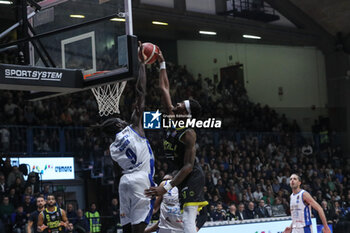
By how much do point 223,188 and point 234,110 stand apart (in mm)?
7241

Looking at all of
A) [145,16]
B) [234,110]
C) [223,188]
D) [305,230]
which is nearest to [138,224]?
[305,230]

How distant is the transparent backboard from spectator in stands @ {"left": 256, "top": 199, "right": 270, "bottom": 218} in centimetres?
1113

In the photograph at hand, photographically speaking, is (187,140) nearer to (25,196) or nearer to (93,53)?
(93,53)

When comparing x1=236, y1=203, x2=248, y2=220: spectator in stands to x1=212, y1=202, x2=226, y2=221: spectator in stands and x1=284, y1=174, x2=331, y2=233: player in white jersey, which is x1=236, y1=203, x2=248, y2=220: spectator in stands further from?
x1=284, y1=174, x2=331, y2=233: player in white jersey

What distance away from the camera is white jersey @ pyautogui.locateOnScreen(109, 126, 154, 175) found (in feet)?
24.2

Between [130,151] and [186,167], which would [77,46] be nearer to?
[130,151]

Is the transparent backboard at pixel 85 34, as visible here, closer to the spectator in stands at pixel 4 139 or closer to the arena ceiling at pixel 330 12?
the spectator in stands at pixel 4 139

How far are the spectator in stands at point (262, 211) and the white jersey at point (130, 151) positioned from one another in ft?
38.3

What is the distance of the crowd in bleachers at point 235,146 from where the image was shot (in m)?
19.1

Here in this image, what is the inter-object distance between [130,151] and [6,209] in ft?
28.6

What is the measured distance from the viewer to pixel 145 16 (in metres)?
23.1

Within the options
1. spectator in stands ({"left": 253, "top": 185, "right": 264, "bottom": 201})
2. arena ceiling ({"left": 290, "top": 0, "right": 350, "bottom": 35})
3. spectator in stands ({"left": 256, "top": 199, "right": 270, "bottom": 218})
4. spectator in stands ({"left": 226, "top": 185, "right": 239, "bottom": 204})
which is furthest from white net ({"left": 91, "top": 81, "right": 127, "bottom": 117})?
Answer: arena ceiling ({"left": 290, "top": 0, "right": 350, "bottom": 35})

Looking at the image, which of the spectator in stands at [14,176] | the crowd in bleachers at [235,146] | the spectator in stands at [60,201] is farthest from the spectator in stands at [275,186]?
the spectator in stands at [14,176]

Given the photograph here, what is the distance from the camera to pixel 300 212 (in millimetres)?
10852
